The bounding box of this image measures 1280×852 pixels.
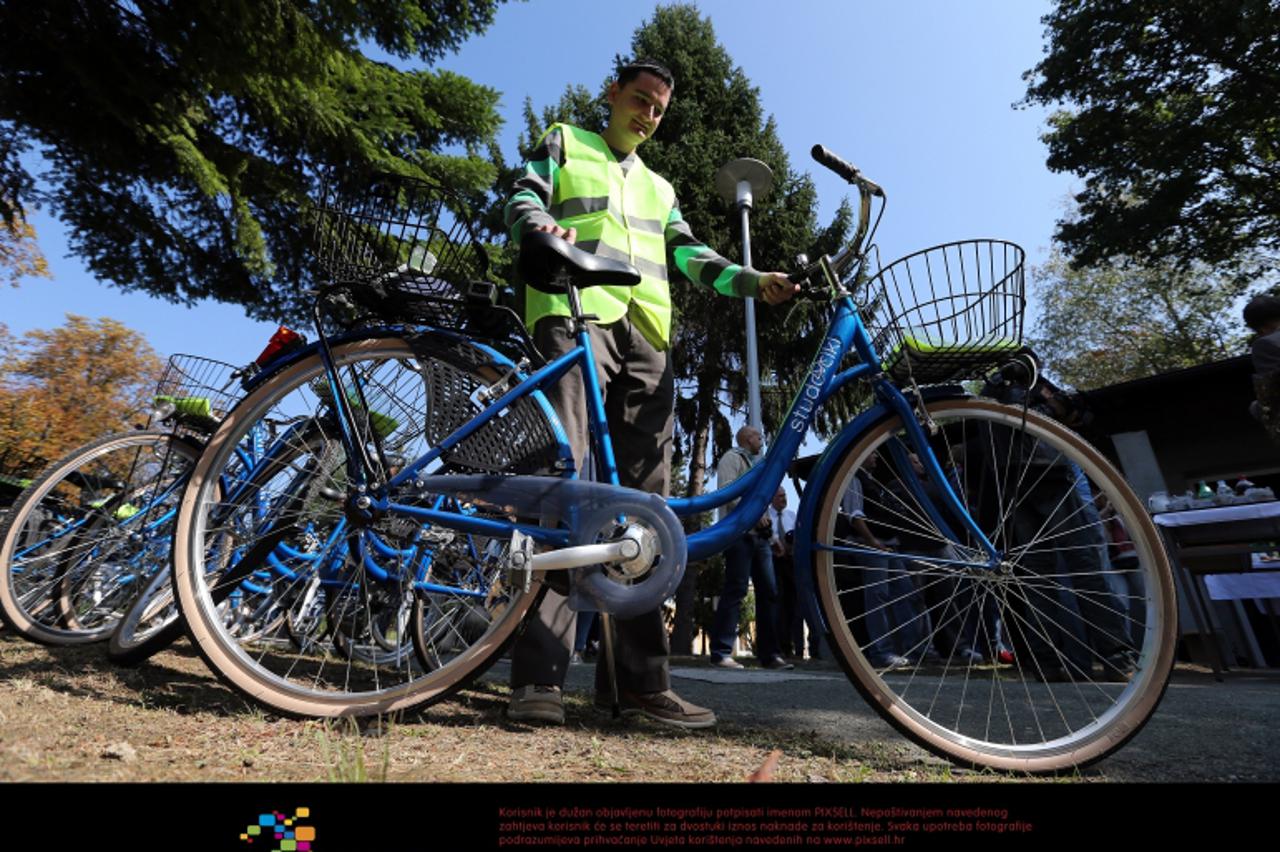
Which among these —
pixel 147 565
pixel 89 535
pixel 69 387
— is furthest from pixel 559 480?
pixel 69 387

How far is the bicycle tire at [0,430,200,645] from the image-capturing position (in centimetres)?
298

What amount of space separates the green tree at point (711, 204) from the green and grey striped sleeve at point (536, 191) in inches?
471

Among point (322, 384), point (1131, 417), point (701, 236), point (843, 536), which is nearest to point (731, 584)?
point (843, 536)

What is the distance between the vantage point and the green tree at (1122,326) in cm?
2389

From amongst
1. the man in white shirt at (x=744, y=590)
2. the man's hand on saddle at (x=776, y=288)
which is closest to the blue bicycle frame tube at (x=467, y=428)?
the man's hand on saddle at (x=776, y=288)

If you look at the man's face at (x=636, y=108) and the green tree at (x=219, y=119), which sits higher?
the green tree at (x=219, y=119)

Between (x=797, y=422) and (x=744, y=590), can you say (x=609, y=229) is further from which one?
(x=744, y=590)

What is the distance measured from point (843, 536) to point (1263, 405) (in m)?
3.07

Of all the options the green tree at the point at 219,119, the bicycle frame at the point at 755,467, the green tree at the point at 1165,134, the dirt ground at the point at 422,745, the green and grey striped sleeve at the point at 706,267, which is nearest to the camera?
the dirt ground at the point at 422,745

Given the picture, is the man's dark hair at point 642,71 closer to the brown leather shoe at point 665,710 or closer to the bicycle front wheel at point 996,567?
the bicycle front wheel at point 996,567

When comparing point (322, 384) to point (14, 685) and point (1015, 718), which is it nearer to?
point (14, 685)

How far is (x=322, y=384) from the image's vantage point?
6.39 ft
